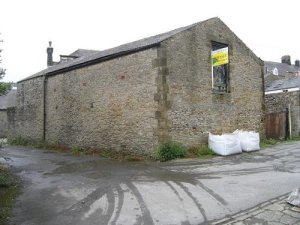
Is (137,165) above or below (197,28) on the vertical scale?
below

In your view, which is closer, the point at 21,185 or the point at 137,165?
the point at 21,185

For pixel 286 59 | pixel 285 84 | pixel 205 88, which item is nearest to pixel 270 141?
pixel 205 88

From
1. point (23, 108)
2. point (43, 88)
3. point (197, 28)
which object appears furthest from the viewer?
point (23, 108)

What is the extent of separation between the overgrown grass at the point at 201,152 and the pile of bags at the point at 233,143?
255 millimetres

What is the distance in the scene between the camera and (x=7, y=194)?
8680mm

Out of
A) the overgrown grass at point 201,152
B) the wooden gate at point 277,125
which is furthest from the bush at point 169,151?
the wooden gate at point 277,125

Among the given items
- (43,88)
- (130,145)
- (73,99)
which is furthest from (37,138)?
(130,145)

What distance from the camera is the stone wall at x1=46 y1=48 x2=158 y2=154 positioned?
46.7ft

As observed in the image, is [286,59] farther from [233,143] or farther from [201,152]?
[201,152]

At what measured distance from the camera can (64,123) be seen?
1980 cm

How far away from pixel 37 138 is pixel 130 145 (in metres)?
10.4

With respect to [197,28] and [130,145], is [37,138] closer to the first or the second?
[130,145]

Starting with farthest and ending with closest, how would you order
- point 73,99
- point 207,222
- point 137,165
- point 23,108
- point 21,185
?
point 23,108 → point 73,99 → point 137,165 → point 21,185 → point 207,222

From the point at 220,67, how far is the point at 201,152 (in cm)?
Result: 471
